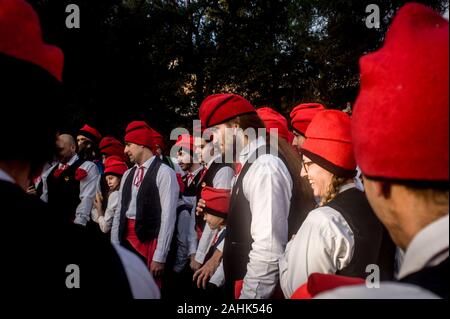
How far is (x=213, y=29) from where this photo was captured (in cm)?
1844

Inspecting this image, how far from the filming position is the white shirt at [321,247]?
6.88 feet

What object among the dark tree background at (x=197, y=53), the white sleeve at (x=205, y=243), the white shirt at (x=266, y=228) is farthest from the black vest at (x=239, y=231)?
the dark tree background at (x=197, y=53)

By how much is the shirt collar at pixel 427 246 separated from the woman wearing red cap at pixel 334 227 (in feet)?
3.64

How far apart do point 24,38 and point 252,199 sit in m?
1.80

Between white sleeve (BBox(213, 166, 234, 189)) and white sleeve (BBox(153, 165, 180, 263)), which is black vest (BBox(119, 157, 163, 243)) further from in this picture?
white sleeve (BBox(213, 166, 234, 189))

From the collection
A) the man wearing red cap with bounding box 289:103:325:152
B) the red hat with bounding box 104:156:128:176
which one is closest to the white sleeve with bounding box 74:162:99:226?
the red hat with bounding box 104:156:128:176

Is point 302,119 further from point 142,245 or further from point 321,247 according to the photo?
point 321,247

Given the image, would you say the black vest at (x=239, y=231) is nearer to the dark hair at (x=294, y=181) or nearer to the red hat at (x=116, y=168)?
the dark hair at (x=294, y=181)

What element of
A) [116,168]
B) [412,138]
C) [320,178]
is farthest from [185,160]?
[412,138]

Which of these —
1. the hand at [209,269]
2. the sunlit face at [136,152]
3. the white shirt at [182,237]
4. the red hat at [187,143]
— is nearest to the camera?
the hand at [209,269]

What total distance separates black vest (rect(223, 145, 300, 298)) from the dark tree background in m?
7.70
